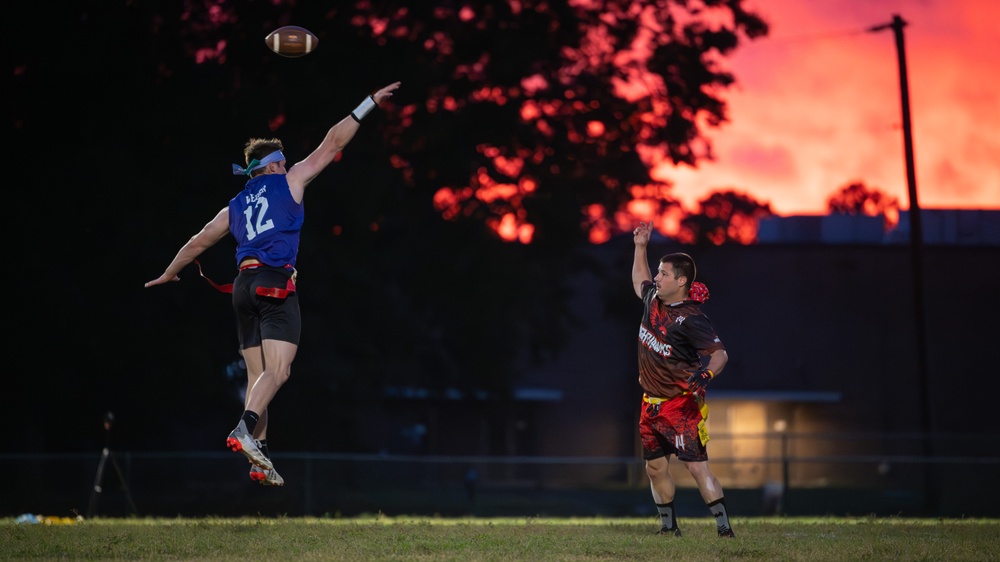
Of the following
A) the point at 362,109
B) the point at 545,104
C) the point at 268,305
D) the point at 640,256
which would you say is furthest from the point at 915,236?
the point at 268,305

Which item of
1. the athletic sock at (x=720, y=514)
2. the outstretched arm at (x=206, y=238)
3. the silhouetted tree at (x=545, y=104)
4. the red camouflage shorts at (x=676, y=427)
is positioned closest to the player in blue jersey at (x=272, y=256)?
the outstretched arm at (x=206, y=238)

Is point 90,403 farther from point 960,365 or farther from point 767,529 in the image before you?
point 960,365

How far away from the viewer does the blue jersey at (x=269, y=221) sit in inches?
356

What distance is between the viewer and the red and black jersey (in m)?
9.11

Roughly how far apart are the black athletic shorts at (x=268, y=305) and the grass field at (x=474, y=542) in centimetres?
147

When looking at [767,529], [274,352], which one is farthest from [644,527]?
[274,352]

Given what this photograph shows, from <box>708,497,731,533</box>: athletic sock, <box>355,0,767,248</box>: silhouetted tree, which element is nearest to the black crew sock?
<box>708,497,731,533</box>: athletic sock

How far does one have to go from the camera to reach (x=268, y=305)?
908 centimetres

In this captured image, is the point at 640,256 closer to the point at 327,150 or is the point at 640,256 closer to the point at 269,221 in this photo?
the point at 327,150

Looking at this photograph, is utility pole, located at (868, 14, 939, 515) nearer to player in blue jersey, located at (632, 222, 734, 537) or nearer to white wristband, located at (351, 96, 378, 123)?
player in blue jersey, located at (632, 222, 734, 537)

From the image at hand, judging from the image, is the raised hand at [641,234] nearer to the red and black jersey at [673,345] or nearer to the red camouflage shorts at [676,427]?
the red and black jersey at [673,345]

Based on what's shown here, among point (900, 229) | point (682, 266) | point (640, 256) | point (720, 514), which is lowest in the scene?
point (720, 514)

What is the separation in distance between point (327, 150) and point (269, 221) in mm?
665

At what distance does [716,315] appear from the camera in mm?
41469
